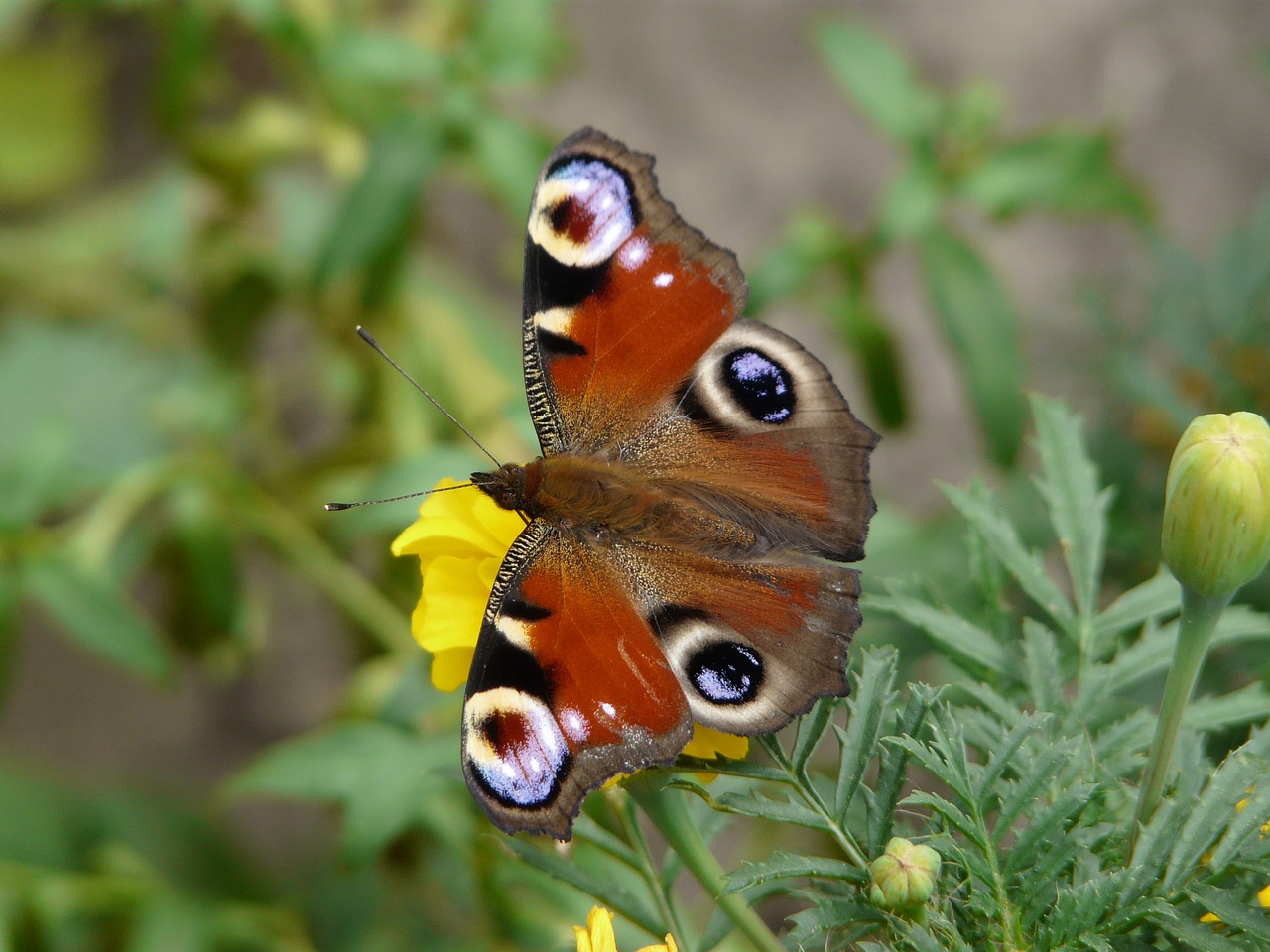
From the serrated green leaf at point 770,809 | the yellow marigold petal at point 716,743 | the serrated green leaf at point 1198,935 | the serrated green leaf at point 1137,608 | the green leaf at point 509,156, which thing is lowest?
the serrated green leaf at point 1198,935

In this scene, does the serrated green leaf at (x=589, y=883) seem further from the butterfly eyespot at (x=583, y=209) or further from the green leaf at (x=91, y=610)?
the green leaf at (x=91, y=610)

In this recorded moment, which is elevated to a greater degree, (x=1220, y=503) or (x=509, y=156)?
(x=509, y=156)

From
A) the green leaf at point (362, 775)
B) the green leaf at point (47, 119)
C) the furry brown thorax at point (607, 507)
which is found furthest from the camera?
the green leaf at point (47, 119)

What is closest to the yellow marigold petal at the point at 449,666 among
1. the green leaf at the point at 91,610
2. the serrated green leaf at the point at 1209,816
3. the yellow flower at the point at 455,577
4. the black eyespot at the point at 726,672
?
the yellow flower at the point at 455,577

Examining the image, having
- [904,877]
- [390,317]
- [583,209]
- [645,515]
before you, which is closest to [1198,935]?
[904,877]

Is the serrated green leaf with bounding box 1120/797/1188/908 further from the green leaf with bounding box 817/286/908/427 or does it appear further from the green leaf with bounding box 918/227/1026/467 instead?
the green leaf with bounding box 817/286/908/427

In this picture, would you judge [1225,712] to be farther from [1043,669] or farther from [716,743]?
[716,743]
